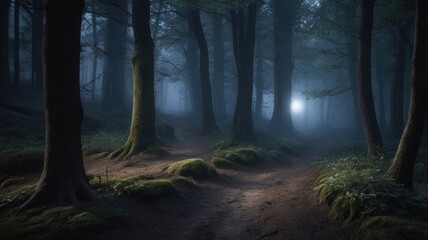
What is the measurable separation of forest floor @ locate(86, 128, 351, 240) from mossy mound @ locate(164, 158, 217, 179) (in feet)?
0.97

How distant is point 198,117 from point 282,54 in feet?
34.1

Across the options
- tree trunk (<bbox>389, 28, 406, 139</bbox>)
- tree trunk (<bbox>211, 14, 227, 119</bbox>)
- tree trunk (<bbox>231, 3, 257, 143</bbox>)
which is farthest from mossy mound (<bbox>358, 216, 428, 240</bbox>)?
tree trunk (<bbox>211, 14, 227, 119</bbox>)

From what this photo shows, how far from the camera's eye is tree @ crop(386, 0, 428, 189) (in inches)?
285

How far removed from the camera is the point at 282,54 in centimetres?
2995

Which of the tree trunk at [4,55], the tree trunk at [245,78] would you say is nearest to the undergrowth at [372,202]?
the tree trunk at [245,78]

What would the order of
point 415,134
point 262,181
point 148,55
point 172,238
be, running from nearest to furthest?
point 172,238 → point 415,134 → point 262,181 → point 148,55

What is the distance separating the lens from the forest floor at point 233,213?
629 centimetres

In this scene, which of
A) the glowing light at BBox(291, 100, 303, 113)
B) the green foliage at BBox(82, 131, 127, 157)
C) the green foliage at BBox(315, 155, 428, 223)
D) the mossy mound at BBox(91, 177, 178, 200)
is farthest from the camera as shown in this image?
the glowing light at BBox(291, 100, 303, 113)

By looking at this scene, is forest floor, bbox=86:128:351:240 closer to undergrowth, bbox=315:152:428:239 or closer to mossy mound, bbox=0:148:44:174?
undergrowth, bbox=315:152:428:239

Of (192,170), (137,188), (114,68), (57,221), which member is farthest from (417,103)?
(114,68)

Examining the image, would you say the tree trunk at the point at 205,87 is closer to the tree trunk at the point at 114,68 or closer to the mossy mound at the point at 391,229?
the tree trunk at the point at 114,68

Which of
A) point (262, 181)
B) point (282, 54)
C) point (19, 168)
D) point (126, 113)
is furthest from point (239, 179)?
point (282, 54)

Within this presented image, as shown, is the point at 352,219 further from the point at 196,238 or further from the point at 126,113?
the point at 126,113

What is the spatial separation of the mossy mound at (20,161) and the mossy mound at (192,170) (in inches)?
193
